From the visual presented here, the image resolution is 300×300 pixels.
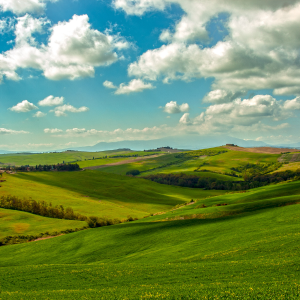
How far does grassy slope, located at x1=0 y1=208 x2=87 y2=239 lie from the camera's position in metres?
65.1

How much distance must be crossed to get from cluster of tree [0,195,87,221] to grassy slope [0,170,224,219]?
9570 millimetres

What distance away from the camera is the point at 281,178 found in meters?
151

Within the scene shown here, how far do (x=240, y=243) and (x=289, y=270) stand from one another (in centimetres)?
1183

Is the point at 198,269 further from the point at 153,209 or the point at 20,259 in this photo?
the point at 153,209

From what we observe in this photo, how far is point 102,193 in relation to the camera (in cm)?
15625

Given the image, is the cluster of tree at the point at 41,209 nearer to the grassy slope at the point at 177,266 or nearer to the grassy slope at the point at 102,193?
the grassy slope at the point at 102,193

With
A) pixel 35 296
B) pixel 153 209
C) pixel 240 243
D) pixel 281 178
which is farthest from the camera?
pixel 281 178

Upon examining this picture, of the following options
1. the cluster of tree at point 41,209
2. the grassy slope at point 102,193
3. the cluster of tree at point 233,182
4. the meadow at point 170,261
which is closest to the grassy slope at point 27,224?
the cluster of tree at point 41,209

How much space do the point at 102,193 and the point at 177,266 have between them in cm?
13937

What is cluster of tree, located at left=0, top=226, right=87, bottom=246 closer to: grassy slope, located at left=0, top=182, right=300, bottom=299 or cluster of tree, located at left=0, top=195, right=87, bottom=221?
grassy slope, located at left=0, top=182, right=300, bottom=299

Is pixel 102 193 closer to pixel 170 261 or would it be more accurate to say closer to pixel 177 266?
pixel 170 261

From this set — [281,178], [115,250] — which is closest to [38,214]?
[115,250]

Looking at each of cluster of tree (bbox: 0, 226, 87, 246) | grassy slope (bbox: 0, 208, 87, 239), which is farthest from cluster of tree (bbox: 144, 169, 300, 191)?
cluster of tree (bbox: 0, 226, 87, 246)

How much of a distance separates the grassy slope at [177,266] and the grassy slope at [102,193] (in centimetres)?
5807
